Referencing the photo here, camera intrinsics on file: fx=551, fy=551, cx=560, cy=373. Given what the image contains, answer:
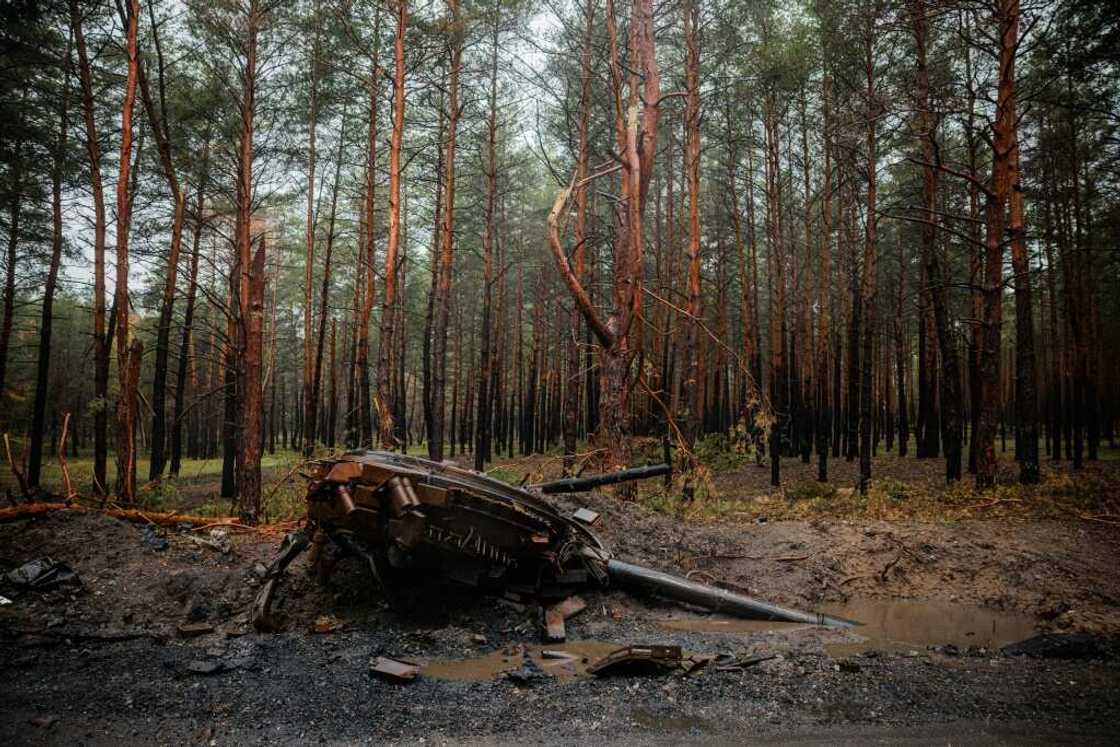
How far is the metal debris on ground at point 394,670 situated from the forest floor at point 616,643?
7 centimetres

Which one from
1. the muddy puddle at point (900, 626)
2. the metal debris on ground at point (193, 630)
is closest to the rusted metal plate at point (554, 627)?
the muddy puddle at point (900, 626)

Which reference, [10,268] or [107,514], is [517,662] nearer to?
[107,514]

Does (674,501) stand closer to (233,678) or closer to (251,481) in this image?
(251,481)

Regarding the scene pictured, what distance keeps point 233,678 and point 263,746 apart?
1.12m

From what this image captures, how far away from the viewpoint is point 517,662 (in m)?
4.62

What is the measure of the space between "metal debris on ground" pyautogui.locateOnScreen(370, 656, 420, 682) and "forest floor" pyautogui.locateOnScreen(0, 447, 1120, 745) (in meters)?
0.07

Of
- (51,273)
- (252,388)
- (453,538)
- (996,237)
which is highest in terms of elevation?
(51,273)

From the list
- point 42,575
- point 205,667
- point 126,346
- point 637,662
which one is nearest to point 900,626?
point 637,662

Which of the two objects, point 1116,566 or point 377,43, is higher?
point 377,43

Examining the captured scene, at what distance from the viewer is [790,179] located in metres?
20.0

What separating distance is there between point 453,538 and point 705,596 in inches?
117

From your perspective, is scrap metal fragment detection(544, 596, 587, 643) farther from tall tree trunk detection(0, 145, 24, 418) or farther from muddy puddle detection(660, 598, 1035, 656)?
tall tree trunk detection(0, 145, 24, 418)

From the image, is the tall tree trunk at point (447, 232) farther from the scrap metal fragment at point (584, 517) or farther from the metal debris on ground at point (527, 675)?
the metal debris on ground at point (527, 675)

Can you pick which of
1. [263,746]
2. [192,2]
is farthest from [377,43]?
[263,746]
